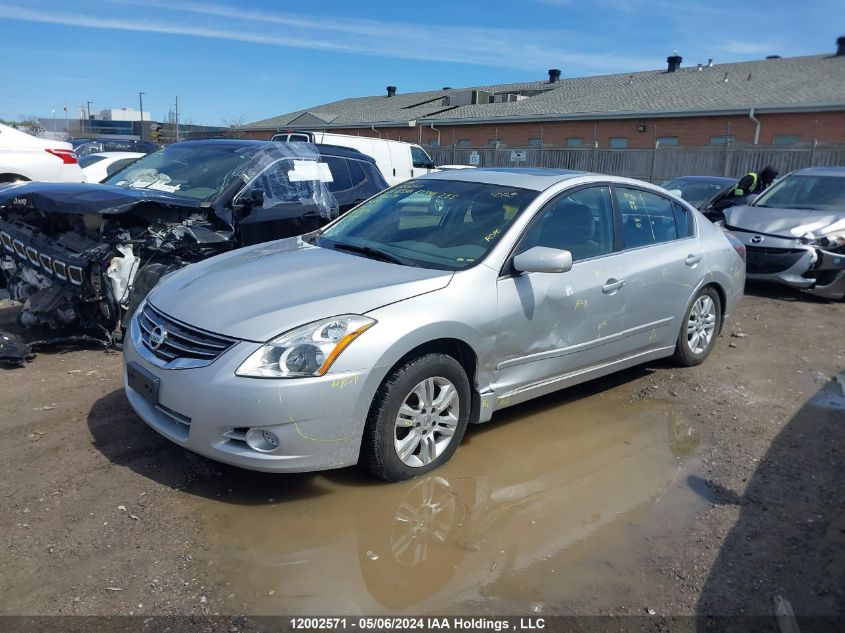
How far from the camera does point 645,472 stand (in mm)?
4090

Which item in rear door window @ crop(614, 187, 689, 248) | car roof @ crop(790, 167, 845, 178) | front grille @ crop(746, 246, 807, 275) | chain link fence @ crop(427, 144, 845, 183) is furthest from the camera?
chain link fence @ crop(427, 144, 845, 183)

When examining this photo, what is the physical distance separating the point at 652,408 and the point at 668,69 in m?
32.1

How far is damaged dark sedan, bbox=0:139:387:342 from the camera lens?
5.19m

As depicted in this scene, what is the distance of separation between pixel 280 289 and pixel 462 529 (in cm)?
158

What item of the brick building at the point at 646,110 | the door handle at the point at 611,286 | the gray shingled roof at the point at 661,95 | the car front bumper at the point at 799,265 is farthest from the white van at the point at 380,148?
the gray shingled roof at the point at 661,95

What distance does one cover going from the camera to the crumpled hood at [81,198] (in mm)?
5180

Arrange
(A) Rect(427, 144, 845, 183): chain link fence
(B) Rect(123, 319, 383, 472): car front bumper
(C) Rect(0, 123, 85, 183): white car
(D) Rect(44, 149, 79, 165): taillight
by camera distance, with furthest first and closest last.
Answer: (A) Rect(427, 144, 845, 183): chain link fence
(D) Rect(44, 149, 79, 165): taillight
(C) Rect(0, 123, 85, 183): white car
(B) Rect(123, 319, 383, 472): car front bumper

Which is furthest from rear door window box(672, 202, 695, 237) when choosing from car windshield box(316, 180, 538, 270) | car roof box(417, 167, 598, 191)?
car windshield box(316, 180, 538, 270)

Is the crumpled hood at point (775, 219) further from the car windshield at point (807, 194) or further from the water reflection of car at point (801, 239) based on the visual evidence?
the car windshield at point (807, 194)

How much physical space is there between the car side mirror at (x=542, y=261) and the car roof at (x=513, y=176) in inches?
27.9

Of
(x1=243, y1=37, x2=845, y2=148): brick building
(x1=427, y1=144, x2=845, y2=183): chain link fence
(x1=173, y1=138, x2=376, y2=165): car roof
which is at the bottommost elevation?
(x1=173, y1=138, x2=376, y2=165): car roof

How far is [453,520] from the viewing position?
342cm


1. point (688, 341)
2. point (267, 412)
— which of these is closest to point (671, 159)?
point (688, 341)

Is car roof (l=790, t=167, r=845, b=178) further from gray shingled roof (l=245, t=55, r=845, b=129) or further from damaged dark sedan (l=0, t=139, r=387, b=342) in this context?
gray shingled roof (l=245, t=55, r=845, b=129)
